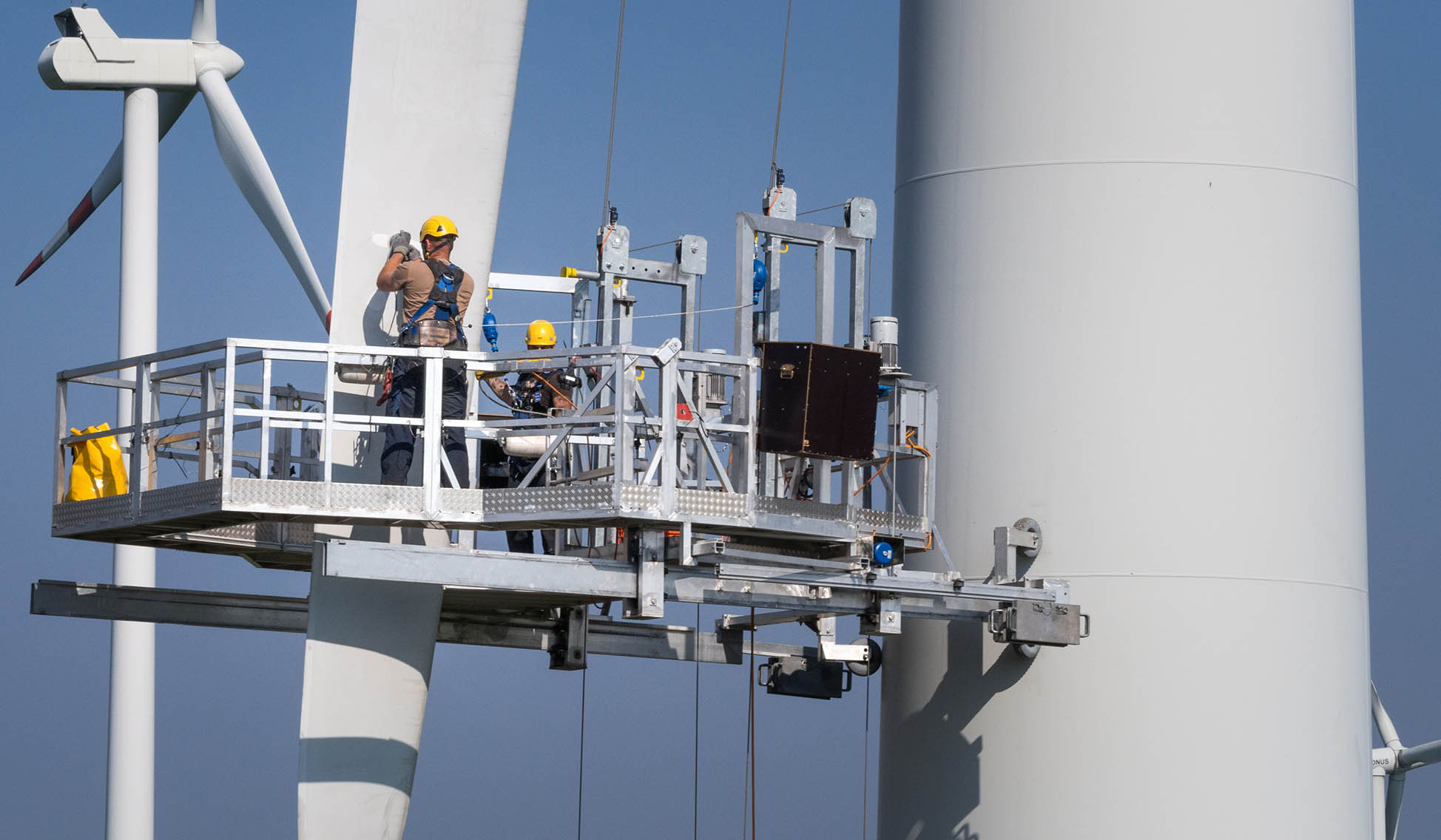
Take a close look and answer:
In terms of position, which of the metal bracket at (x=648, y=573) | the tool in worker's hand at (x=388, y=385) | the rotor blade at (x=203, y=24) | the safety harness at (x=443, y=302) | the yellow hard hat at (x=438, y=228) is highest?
the rotor blade at (x=203, y=24)

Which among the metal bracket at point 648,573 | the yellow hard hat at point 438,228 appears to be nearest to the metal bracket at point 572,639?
the yellow hard hat at point 438,228

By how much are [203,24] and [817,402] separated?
63.9 feet

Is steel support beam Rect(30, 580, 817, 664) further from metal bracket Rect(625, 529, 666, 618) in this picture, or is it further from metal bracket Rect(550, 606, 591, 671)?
metal bracket Rect(625, 529, 666, 618)

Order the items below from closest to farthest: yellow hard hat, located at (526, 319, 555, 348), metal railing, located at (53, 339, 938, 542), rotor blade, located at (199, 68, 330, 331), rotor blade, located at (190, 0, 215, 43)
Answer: metal railing, located at (53, 339, 938, 542), yellow hard hat, located at (526, 319, 555, 348), rotor blade, located at (199, 68, 330, 331), rotor blade, located at (190, 0, 215, 43)

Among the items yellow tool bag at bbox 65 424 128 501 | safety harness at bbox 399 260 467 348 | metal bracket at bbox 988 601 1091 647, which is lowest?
metal bracket at bbox 988 601 1091 647

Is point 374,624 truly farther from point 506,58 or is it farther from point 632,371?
point 506,58

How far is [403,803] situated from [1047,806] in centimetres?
613

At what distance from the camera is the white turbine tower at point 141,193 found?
28828 millimetres

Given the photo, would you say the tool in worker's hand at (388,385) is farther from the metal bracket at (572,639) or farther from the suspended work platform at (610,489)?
→ the metal bracket at (572,639)

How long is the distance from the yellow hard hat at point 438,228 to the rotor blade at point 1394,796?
20927 mm

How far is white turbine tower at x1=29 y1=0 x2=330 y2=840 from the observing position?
28828mm

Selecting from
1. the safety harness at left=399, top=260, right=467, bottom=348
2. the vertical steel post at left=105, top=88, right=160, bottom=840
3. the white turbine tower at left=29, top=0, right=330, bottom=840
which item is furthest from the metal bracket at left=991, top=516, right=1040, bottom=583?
the vertical steel post at left=105, top=88, right=160, bottom=840

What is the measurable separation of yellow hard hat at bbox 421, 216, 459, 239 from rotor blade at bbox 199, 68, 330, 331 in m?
7.88

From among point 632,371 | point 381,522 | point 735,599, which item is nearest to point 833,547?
point 735,599
